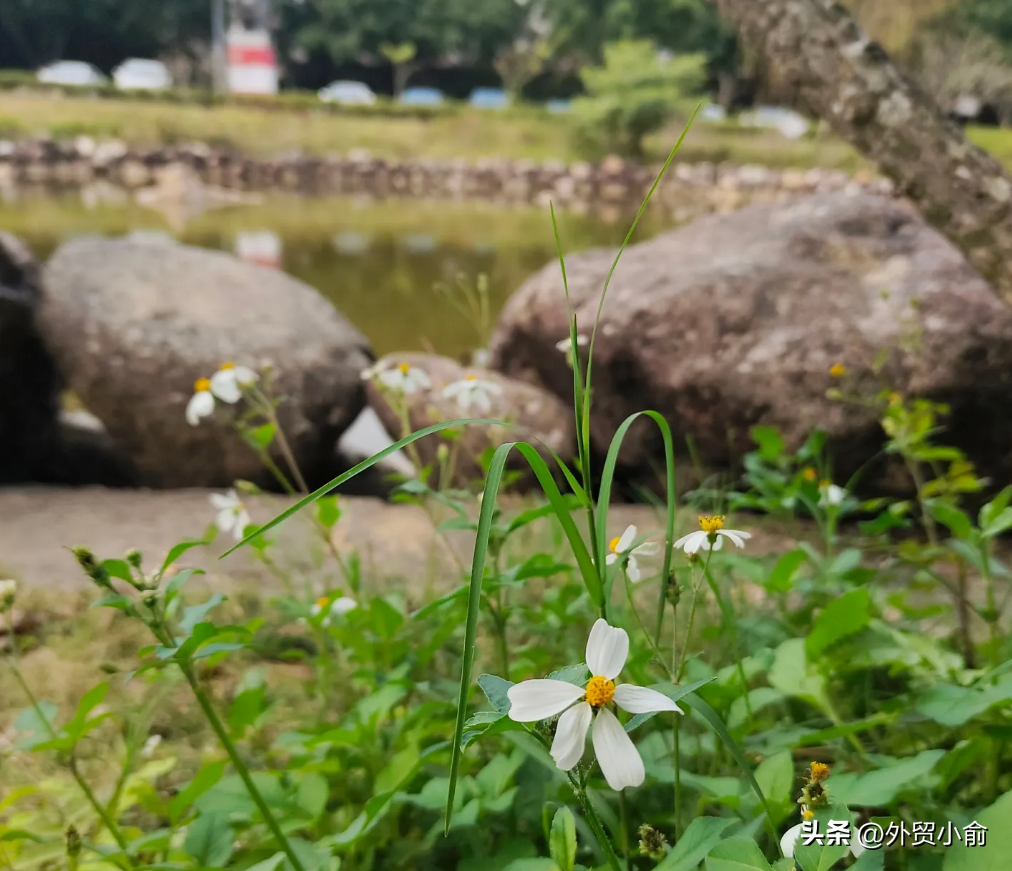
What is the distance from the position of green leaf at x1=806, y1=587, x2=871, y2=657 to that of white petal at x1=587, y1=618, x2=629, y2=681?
29 centimetres

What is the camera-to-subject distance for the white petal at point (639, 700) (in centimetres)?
21

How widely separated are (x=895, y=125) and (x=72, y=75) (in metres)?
4.98

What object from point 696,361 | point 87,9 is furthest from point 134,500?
point 87,9

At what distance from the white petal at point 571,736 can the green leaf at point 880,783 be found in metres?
0.18

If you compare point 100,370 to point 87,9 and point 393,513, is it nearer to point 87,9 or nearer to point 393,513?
point 393,513

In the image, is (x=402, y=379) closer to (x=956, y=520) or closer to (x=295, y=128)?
(x=956, y=520)

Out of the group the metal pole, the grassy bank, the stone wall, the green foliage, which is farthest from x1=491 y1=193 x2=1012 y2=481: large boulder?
the metal pole

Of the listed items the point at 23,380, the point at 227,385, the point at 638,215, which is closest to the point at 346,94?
the point at 23,380

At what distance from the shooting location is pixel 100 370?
146 centimetres

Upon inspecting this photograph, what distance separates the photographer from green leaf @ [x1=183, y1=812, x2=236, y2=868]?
1.30 ft

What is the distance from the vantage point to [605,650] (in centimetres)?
22

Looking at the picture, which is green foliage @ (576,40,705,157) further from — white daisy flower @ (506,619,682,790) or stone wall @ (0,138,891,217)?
white daisy flower @ (506,619,682,790)

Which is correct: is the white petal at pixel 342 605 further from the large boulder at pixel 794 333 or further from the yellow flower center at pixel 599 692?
the large boulder at pixel 794 333

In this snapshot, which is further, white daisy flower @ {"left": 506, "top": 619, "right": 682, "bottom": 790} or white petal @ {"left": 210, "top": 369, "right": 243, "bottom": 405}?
white petal @ {"left": 210, "top": 369, "right": 243, "bottom": 405}
